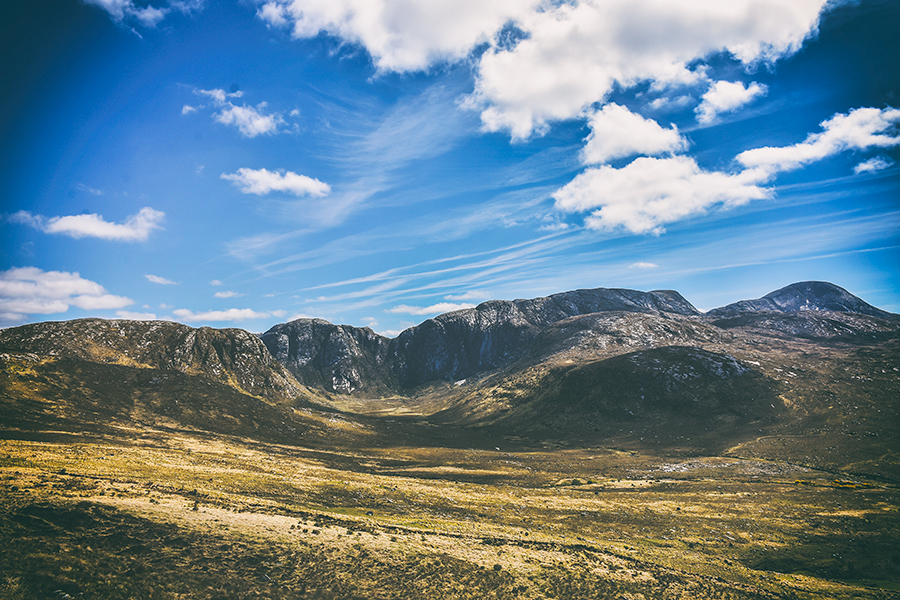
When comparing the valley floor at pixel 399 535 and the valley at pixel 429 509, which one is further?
the valley at pixel 429 509

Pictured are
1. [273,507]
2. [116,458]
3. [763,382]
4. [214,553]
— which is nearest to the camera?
[214,553]

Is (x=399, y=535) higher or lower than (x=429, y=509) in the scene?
higher

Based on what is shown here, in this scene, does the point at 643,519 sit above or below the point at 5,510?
below

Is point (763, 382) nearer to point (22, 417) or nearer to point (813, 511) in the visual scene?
point (813, 511)

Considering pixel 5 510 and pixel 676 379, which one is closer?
pixel 5 510

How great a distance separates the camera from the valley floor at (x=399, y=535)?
2278 centimetres

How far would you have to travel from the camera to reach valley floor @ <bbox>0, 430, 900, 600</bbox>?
2278 cm

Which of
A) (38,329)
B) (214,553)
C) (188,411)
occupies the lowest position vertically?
(188,411)

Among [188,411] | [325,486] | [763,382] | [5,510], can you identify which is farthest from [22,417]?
[763,382]

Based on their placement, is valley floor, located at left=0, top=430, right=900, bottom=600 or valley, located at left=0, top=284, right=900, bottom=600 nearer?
valley floor, located at left=0, top=430, right=900, bottom=600

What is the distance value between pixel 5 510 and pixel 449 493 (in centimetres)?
4828

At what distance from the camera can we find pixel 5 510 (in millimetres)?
25656

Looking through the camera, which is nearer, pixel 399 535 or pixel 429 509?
pixel 399 535

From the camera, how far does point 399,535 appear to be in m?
32.7
